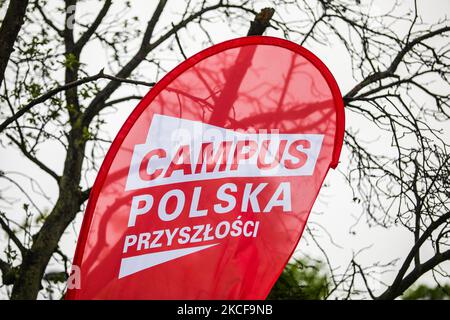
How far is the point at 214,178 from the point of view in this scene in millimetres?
4086

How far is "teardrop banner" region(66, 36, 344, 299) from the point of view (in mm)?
3840

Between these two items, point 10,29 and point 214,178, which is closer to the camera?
point 214,178

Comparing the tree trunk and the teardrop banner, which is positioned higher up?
the tree trunk

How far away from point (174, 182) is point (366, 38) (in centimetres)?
450

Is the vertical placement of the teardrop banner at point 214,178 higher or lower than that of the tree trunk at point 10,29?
lower

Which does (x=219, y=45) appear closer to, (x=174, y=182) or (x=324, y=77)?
(x=324, y=77)

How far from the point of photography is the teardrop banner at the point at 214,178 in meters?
3.84

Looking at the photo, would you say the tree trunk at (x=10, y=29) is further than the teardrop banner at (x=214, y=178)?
Yes

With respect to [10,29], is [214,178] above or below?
below

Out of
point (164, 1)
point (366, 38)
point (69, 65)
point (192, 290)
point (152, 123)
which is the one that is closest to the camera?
point (192, 290)

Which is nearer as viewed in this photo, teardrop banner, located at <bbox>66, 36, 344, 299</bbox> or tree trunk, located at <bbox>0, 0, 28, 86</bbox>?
teardrop banner, located at <bbox>66, 36, 344, 299</bbox>
